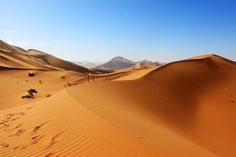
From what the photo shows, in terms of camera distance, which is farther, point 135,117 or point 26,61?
point 26,61

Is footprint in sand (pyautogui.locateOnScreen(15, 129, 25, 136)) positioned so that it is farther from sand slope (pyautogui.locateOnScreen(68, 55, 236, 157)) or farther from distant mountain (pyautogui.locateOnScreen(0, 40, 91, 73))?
distant mountain (pyautogui.locateOnScreen(0, 40, 91, 73))

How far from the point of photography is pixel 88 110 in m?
7.15

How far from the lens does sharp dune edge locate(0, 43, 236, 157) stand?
4.99 metres

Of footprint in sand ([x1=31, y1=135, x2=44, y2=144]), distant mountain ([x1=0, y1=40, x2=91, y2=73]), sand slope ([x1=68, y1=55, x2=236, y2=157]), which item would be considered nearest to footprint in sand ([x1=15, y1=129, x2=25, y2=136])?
footprint in sand ([x1=31, y1=135, x2=44, y2=144])

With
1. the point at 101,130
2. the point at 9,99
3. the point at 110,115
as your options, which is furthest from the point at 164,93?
the point at 9,99

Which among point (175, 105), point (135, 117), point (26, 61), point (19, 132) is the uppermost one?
point (26, 61)

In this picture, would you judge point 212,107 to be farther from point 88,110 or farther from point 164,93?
point 88,110

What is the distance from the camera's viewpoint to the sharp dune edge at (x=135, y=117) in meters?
4.99

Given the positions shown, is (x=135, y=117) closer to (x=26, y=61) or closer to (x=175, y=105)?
(x=175, y=105)

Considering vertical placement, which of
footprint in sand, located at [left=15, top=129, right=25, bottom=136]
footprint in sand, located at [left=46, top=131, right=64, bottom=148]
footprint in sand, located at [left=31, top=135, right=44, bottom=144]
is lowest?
footprint in sand, located at [left=15, top=129, right=25, bottom=136]

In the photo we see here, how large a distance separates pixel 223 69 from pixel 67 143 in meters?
18.8

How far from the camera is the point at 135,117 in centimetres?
755

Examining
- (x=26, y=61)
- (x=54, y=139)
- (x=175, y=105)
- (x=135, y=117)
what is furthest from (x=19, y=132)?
(x=26, y=61)

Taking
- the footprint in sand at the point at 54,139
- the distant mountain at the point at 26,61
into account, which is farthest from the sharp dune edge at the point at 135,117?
the distant mountain at the point at 26,61
